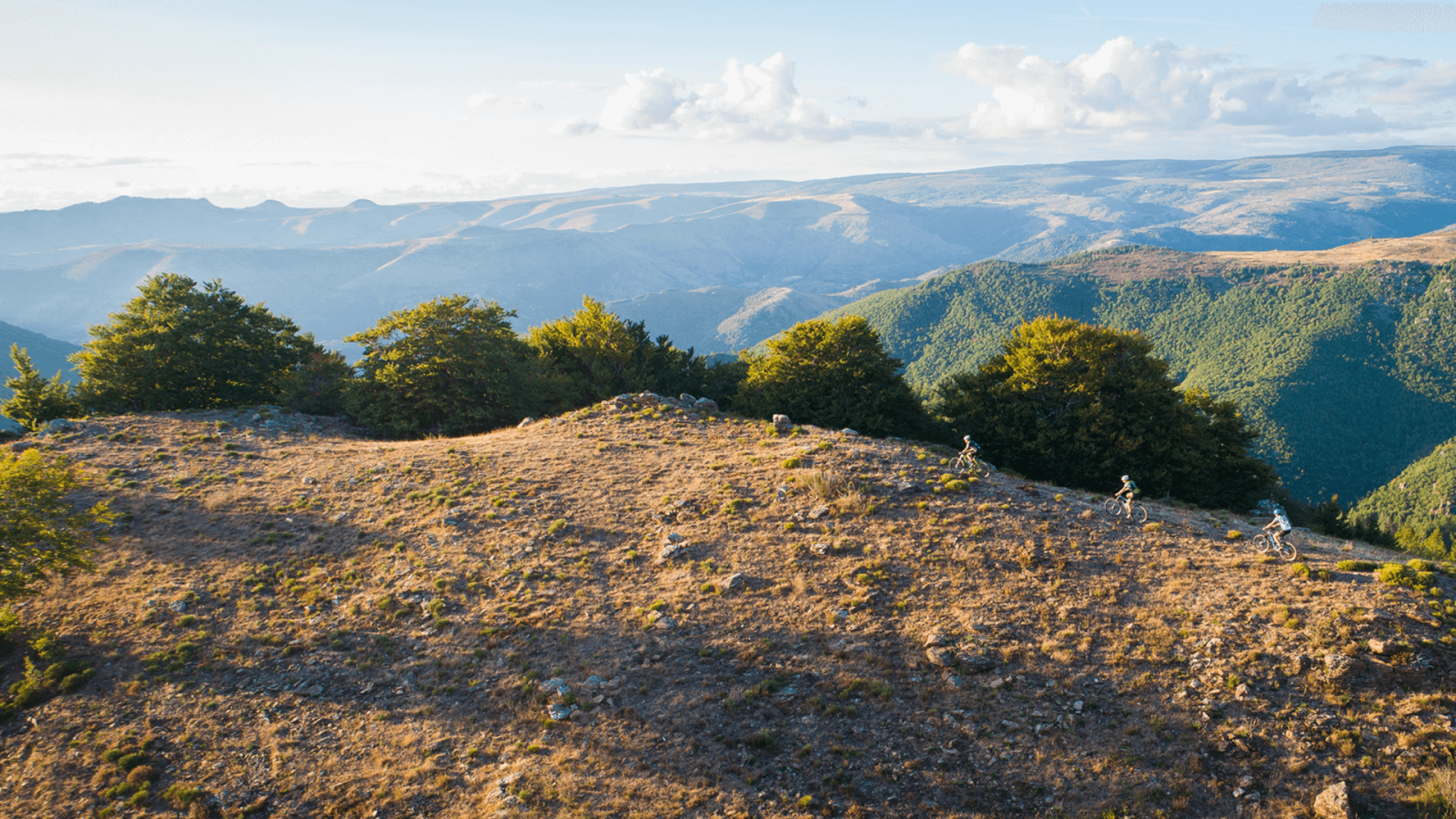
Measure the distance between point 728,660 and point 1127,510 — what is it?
50.5 feet

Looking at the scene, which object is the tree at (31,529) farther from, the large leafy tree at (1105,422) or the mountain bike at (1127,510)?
the large leafy tree at (1105,422)

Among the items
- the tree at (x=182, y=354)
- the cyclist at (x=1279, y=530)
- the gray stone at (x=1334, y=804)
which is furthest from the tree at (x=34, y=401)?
the cyclist at (x=1279, y=530)

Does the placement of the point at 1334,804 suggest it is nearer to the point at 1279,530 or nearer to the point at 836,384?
the point at 1279,530

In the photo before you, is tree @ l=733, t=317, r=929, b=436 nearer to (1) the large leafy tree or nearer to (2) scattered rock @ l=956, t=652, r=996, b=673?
(1) the large leafy tree

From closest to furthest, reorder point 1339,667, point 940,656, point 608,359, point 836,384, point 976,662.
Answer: point 1339,667
point 976,662
point 940,656
point 836,384
point 608,359

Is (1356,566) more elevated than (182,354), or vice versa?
(182,354)

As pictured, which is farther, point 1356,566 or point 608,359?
point 608,359

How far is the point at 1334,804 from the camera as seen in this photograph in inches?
482

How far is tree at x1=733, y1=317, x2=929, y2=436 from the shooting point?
43594 millimetres

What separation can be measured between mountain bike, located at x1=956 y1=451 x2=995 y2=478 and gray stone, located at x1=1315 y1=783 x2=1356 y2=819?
14003 millimetres

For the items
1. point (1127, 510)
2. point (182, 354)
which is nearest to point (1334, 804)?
point (1127, 510)

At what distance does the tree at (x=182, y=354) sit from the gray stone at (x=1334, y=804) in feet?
173

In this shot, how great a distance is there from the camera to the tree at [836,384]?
4359 centimetres

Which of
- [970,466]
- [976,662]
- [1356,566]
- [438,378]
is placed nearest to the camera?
[976,662]
